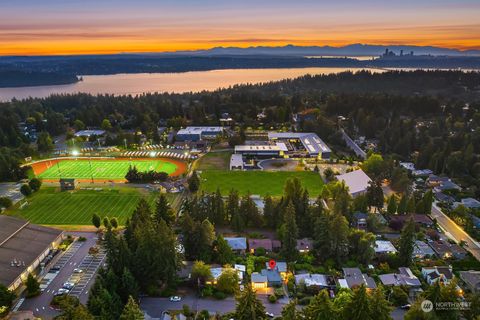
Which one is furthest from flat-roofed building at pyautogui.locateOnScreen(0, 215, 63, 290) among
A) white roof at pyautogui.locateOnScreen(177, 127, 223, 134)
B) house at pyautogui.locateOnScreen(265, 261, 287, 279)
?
white roof at pyautogui.locateOnScreen(177, 127, 223, 134)

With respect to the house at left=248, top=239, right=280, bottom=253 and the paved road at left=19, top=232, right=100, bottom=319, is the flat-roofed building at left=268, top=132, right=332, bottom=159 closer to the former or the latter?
the house at left=248, top=239, right=280, bottom=253

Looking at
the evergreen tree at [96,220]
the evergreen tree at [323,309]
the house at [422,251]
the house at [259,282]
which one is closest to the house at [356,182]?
the house at [422,251]

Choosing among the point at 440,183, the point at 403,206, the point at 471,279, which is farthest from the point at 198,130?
the point at 471,279

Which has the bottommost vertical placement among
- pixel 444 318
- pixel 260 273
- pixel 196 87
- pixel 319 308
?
pixel 196 87

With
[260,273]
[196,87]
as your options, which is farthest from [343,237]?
[196,87]

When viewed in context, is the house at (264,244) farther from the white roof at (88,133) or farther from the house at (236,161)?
the white roof at (88,133)

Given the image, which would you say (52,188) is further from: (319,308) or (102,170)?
(319,308)

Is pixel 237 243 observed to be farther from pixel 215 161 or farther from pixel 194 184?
pixel 215 161
